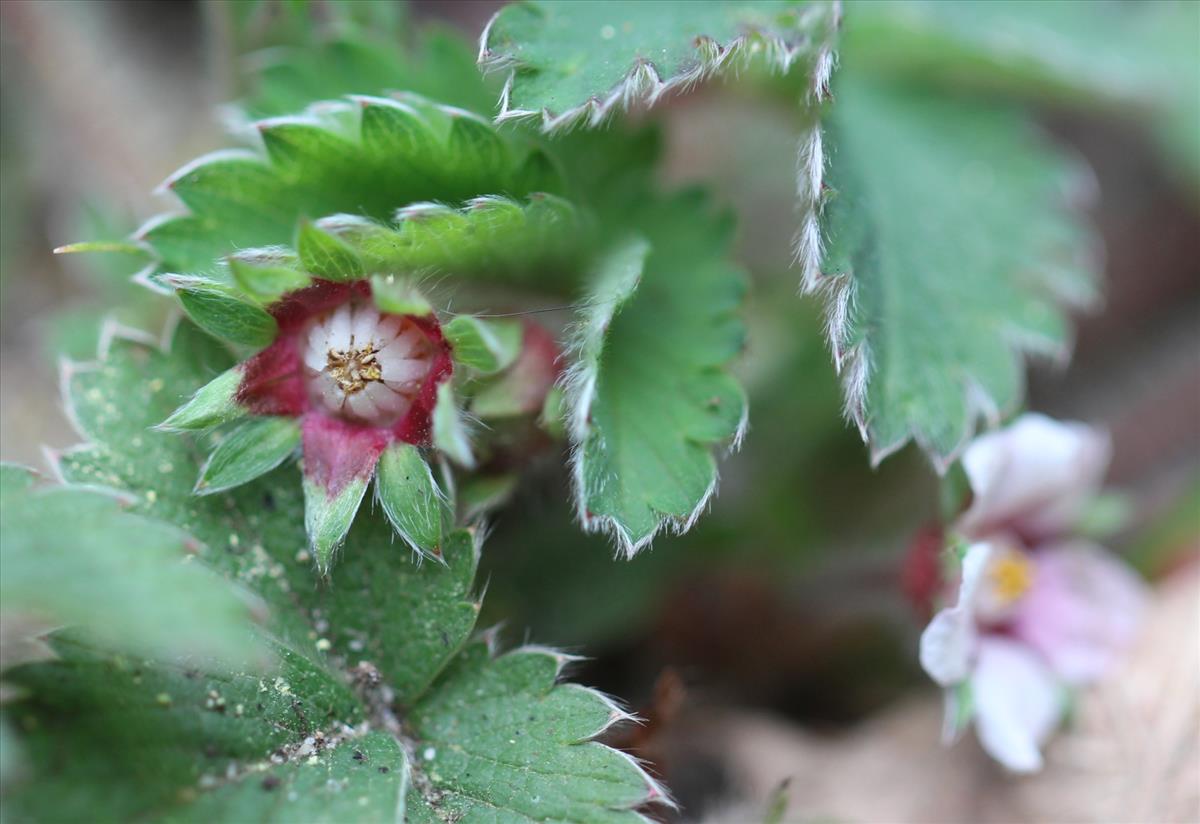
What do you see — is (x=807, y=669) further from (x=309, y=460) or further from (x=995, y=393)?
(x=309, y=460)

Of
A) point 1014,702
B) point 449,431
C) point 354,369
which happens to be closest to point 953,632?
point 1014,702

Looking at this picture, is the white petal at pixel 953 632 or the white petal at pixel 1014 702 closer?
the white petal at pixel 953 632

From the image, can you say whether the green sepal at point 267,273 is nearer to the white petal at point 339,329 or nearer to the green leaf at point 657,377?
the white petal at point 339,329

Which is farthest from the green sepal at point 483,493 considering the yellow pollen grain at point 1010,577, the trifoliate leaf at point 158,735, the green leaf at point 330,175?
the yellow pollen grain at point 1010,577

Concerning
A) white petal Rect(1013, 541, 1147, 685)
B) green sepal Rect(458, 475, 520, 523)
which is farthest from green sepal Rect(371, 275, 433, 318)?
white petal Rect(1013, 541, 1147, 685)

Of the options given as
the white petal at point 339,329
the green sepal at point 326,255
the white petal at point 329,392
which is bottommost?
the white petal at point 329,392

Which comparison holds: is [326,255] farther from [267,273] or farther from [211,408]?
[211,408]

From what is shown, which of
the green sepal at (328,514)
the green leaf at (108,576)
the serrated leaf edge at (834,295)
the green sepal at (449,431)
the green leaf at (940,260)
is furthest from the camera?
the green leaf at (940,260)
